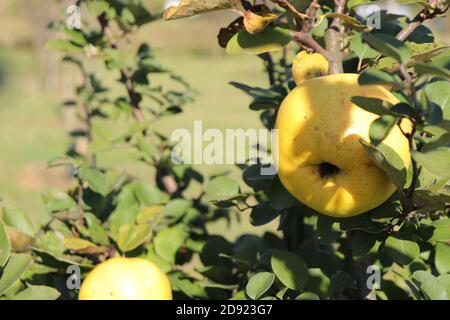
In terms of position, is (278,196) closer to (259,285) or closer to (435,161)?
(259,285)

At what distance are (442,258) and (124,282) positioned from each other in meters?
0.43

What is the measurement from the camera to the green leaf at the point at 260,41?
85cm

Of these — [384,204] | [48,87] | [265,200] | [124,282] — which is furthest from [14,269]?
[48,87]

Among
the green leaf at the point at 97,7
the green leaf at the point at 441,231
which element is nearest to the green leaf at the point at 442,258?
the green leaf at the point at 441,231

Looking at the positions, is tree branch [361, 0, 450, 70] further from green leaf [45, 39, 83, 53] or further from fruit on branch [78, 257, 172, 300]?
green leaf [45, 39, 83, 53]

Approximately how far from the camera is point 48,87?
31.1ft

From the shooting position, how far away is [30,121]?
743 cm

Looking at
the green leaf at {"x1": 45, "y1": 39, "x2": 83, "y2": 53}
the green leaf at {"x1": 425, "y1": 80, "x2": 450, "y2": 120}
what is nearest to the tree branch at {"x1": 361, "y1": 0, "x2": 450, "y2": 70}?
the green leaf at {"x1": 425, "y1": 80, "x2": 450, "y2": 120}

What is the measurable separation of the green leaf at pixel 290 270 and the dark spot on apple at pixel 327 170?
178 mm
